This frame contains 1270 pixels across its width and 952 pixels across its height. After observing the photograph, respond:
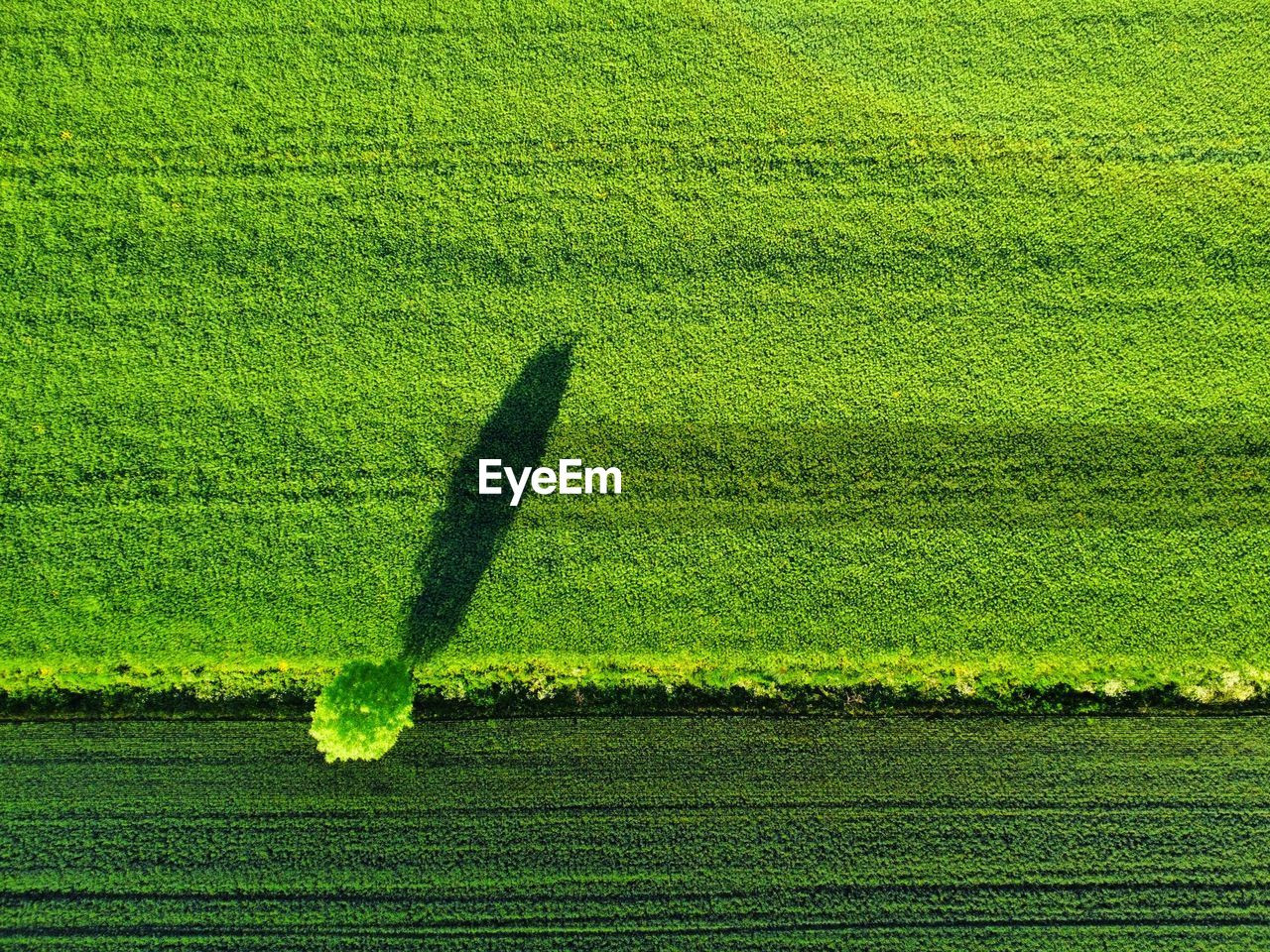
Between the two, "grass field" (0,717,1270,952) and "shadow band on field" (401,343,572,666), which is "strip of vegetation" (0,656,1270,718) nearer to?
"grass field" (0,717,1270,952)

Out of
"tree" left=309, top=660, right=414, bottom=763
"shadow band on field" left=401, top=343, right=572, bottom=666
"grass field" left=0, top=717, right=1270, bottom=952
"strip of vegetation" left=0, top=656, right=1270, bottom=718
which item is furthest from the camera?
"shadow band on field" left=401, top=343, right=572, bottom=666

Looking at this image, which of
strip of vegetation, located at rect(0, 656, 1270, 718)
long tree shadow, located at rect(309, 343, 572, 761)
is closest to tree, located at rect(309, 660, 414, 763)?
long tree shadow, located at rect(309, 343, 572, 761)

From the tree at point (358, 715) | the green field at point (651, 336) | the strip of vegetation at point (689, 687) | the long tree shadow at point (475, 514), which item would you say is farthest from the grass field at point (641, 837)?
the long tree shadow at point (475, 514)

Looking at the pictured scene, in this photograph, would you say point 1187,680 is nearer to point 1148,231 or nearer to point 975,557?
point 975,557

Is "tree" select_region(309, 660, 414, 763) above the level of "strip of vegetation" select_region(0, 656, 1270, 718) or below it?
below

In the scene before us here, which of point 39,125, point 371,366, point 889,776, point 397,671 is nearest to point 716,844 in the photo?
point 889,776

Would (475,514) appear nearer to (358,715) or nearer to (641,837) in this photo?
(358,715)

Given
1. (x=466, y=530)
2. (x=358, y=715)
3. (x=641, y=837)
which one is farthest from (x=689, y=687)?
(x=358, y=715)
